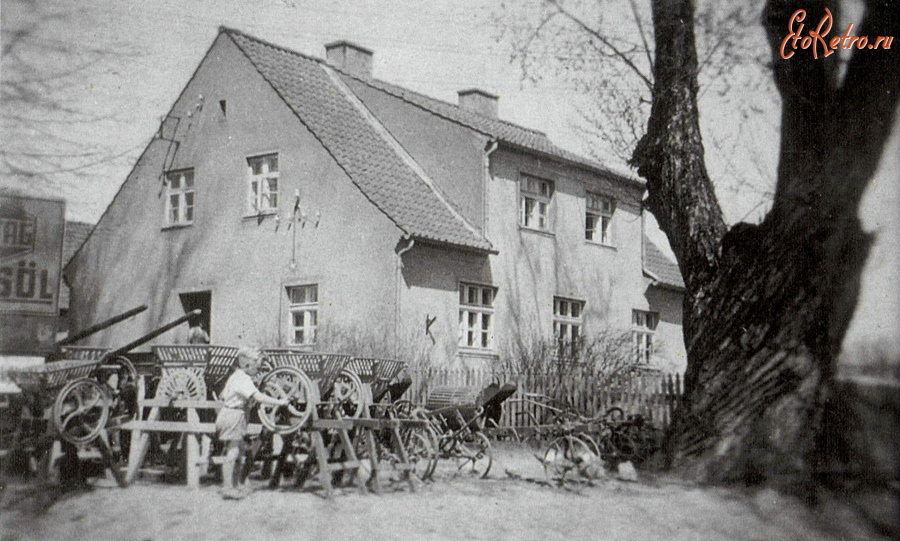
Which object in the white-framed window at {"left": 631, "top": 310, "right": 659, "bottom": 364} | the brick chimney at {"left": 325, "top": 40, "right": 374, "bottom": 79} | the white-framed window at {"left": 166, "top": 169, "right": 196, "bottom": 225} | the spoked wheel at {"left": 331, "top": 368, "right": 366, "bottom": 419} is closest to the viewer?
the spoked wheel at {"left": 331, "top": 368, "right": 366, "bottom": 419}

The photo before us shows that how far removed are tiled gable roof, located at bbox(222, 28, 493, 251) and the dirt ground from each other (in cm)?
857

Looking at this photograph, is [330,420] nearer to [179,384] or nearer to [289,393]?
[289,393]

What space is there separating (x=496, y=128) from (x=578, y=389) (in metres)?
7.76

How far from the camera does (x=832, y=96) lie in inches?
280

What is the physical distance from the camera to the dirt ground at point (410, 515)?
6246 mm

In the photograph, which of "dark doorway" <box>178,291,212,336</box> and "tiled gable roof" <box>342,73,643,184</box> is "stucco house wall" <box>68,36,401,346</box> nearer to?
"dark doorway" <box>178,291,212,336</box>

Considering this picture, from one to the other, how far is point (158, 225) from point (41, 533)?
46.5ft

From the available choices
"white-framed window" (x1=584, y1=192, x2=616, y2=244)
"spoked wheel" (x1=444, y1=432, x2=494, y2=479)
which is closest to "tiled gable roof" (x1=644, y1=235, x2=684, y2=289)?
"white-framed window" (x1=584, y1=192, x2=616, y2=244)

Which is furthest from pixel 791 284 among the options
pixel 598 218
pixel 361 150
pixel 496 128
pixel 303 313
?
pixel 598 218

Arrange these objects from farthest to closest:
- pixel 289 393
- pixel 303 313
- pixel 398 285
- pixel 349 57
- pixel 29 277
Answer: pixel 349 57
pixel 303 313
pixel 398 285
pixel 289 393
pixel 29 277

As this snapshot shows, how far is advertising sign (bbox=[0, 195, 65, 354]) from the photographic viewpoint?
6.04 meters

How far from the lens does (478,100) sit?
23.6 metres

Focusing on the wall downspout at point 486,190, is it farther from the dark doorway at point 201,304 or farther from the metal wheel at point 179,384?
the metal wheel at point 179,384

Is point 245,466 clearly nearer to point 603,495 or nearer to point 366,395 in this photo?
point 366,395
